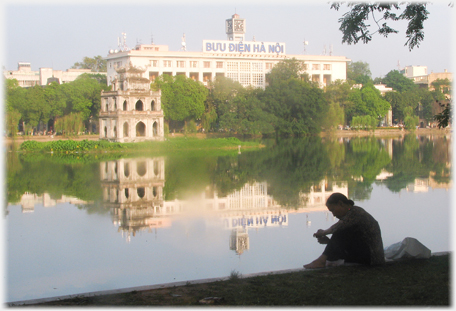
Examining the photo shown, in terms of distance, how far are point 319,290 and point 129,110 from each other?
37.5m

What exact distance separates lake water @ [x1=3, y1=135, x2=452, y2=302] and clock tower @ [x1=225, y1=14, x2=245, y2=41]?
174ft

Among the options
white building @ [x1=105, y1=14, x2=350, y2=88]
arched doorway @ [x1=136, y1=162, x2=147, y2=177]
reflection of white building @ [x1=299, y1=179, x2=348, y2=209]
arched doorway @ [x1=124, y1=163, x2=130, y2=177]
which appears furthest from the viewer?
white building @ [x1=105, y1=14, x2=350, y2=88]

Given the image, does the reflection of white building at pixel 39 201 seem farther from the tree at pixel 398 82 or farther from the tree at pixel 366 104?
the tree at pixel 398 82

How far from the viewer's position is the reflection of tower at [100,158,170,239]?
13.6 metres

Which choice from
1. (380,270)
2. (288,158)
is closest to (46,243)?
(380,270)

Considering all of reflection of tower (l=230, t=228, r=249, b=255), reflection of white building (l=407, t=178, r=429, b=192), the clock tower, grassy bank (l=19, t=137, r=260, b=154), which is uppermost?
the clock tower

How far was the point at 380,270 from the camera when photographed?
743 centimetres

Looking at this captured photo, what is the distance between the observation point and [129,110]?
42750 mm

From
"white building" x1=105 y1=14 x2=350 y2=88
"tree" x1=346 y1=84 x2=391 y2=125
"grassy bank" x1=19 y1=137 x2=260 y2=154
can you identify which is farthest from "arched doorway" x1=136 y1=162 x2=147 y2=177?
"tree" x1=346 y1=84 x2=391 y2=125

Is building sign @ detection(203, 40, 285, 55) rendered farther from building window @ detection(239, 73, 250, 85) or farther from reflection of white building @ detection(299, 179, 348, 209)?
reflection of white building @ detection(299, 179, 348, 209)

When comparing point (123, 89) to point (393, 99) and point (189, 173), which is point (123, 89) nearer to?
point (189, 173)

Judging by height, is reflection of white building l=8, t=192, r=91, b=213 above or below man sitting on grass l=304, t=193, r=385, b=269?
below

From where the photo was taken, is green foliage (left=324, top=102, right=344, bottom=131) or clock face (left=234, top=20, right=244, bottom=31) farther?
clock face (left=234, top=20, right=244, bottom=31)

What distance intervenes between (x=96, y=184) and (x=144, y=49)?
60818 mm
